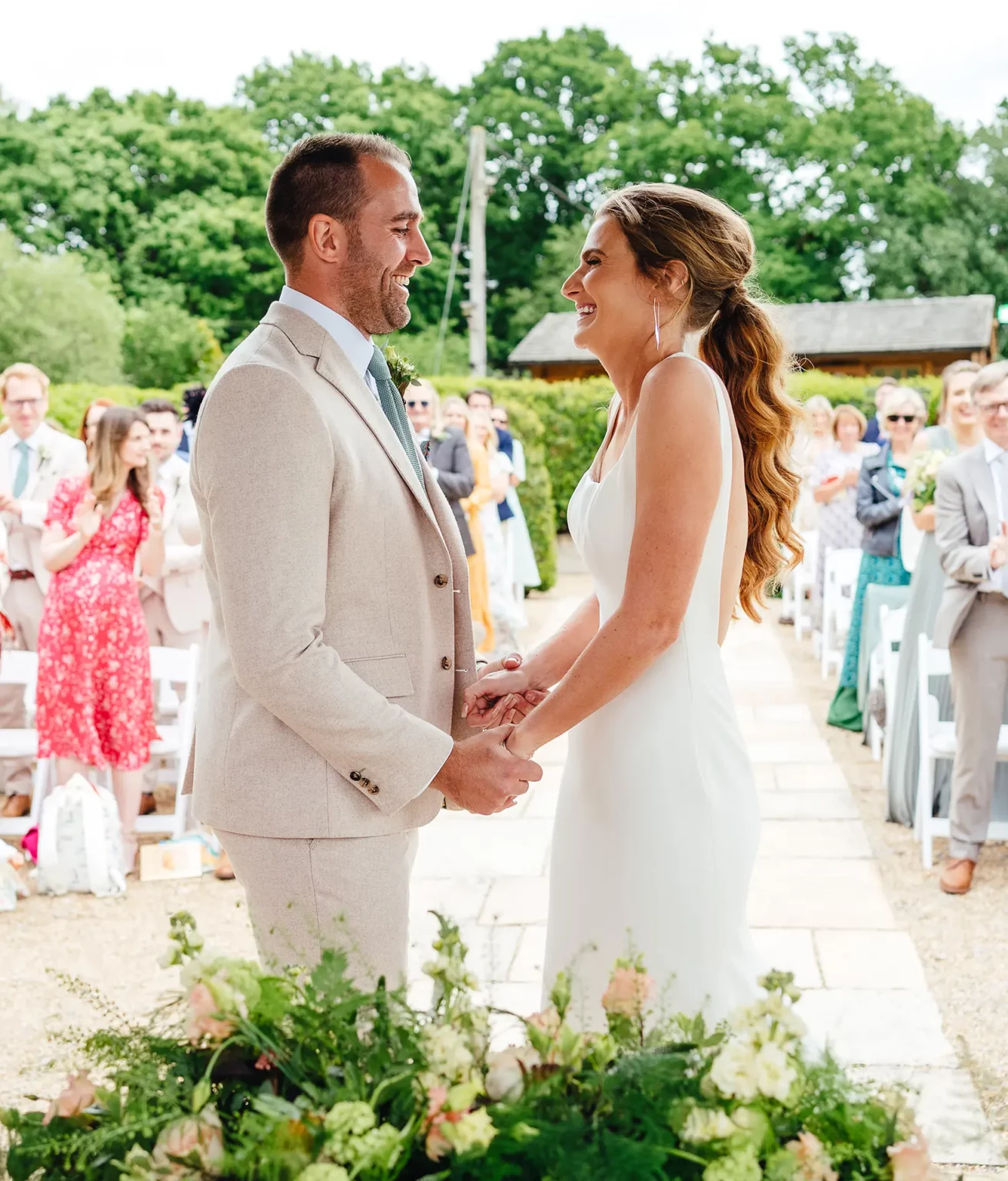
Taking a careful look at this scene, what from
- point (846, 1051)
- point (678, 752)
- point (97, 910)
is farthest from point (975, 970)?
point (97, 910)

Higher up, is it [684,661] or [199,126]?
[199,126]

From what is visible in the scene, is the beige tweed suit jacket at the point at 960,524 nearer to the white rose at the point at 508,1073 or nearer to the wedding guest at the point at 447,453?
the wedding guest at the point at 447,453

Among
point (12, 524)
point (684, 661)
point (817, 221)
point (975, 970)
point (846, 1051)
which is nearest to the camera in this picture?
point (684, 661)

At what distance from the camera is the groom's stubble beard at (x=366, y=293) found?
2396 millimetres

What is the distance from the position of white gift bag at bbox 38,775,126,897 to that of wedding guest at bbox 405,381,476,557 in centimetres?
426

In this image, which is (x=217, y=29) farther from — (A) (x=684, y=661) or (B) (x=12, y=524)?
(A) (x=684, y=661)

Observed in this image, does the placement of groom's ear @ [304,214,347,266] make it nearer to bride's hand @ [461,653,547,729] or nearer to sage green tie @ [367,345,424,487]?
sage green tie @ [367,345,424,487]

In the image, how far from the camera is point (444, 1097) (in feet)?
4.23

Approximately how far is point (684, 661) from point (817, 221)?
161ft

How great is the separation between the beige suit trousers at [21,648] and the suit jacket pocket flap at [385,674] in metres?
5.40

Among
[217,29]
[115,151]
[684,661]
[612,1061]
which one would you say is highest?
[217,29]

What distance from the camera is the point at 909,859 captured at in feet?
21.2

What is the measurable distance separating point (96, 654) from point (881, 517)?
5033 millimetres

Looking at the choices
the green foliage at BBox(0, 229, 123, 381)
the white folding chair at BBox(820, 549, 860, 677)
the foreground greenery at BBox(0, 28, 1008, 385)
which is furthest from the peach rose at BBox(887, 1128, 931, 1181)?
the foreground greenery at BBox(0, 28, 1008, 385)
